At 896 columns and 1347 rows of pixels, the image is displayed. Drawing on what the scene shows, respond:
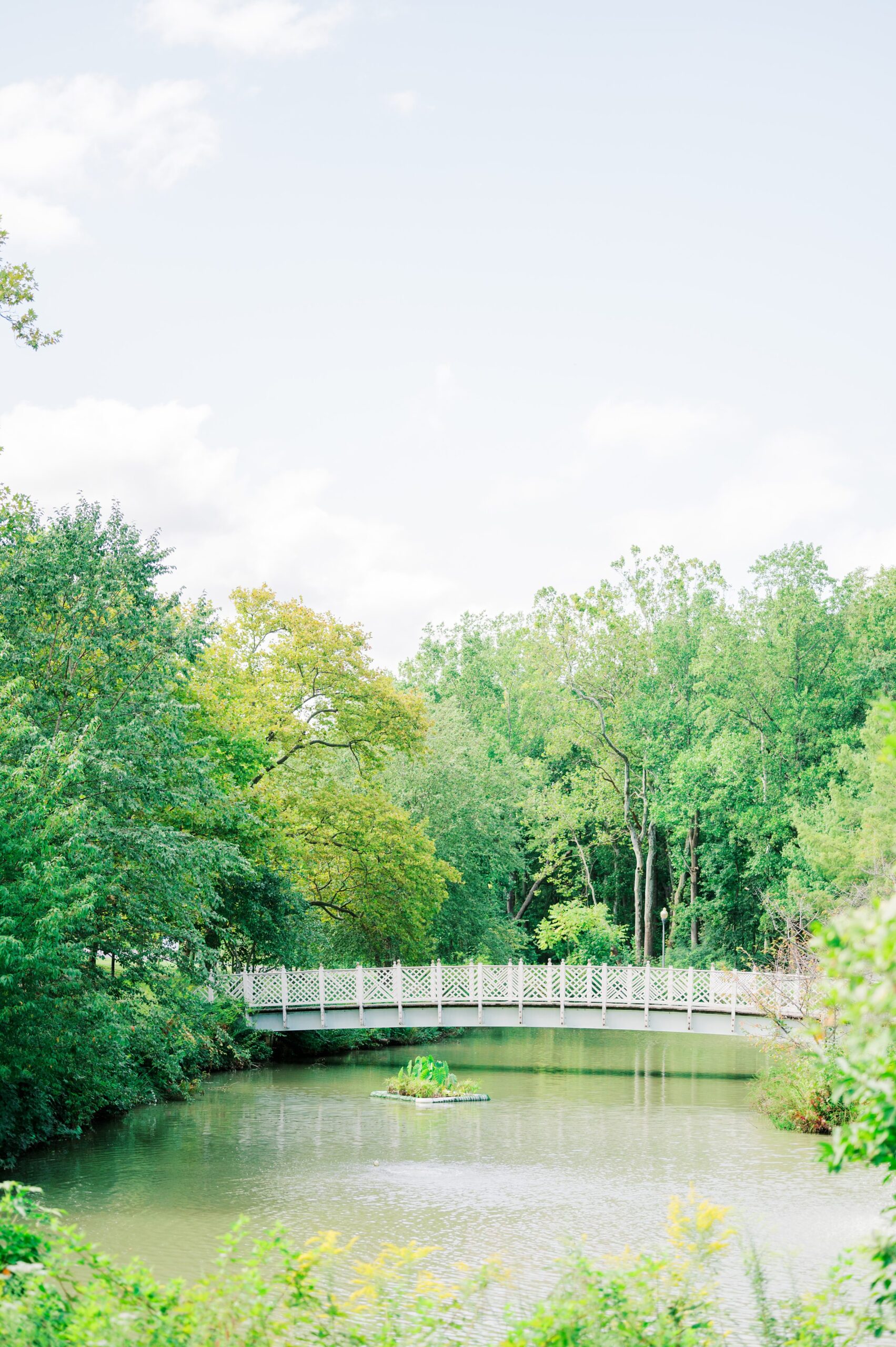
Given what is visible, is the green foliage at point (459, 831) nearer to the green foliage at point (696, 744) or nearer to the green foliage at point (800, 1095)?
the green foliage at point (696, 744)

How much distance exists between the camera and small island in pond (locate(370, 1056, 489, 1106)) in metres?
21.9

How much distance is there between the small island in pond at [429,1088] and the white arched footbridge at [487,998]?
10.4ft

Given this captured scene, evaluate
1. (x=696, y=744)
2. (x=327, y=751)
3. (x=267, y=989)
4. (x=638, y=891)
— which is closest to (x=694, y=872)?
(x=638, y=891)

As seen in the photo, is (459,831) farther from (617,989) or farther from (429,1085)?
(429,1085)

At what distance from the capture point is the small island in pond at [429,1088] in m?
21.9

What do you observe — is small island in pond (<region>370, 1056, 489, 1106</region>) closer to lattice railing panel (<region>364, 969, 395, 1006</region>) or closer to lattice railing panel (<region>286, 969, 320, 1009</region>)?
lattice railing panel (<region>364, 969, 395, 1006</region>)

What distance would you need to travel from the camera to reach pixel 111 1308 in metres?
5.06

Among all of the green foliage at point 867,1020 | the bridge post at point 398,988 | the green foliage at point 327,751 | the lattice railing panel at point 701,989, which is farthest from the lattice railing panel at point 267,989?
the green foliage at point 867,1020

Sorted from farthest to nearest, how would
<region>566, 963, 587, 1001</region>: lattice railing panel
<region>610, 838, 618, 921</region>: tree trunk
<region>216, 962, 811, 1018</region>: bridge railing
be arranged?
<region>610, 838, 618, 921</region>: tree trunk, <region>566, 963, 587, 1001</region>: lattice railing panel, <region>216, 962, 811, 1018</region>: bridge railing

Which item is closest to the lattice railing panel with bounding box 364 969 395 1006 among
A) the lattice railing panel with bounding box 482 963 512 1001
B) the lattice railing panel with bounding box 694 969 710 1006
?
the lattice railing panel with bounding box 482 963 512 1001

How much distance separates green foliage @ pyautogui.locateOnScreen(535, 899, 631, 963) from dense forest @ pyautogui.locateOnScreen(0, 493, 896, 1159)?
5.8 inches

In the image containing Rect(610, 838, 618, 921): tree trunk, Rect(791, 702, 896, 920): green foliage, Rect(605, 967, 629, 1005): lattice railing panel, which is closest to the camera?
Rect(605, 967, 629, 1005): lattice railing panel

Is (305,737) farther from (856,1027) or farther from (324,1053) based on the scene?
(856,1027)

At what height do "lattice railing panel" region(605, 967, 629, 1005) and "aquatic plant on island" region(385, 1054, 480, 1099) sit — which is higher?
"lattice railing panel" region(605, 967, 629, 1005)
